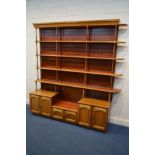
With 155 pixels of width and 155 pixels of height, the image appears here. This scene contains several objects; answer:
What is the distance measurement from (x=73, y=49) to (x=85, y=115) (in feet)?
5.26

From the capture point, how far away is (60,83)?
369cm

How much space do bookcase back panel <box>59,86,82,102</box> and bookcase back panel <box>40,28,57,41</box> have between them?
1343 mm

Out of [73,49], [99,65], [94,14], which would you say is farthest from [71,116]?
[94,14]

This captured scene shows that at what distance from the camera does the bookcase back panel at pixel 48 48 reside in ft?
12.7

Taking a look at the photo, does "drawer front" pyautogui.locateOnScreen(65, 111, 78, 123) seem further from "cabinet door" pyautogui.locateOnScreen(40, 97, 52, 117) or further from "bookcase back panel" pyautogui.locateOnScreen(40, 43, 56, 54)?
"bookcase back panel" pyautogui.locateOnScreen(40, 43, 56, 54)

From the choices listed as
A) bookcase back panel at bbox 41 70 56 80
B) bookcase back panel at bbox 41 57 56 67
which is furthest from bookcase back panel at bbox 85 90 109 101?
bookcase back panel at bbox 41 57 56 67

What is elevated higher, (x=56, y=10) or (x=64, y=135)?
(x=56, y=10)

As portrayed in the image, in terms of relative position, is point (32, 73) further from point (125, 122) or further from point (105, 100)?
point (125, 122)

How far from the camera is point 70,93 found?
383 cm

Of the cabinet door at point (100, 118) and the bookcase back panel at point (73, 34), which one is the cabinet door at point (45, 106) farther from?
the bookcase back panel at point (73, 34)

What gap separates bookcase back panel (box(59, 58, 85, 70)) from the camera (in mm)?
3574

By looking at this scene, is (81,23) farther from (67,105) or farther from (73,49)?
A: (67,105)
